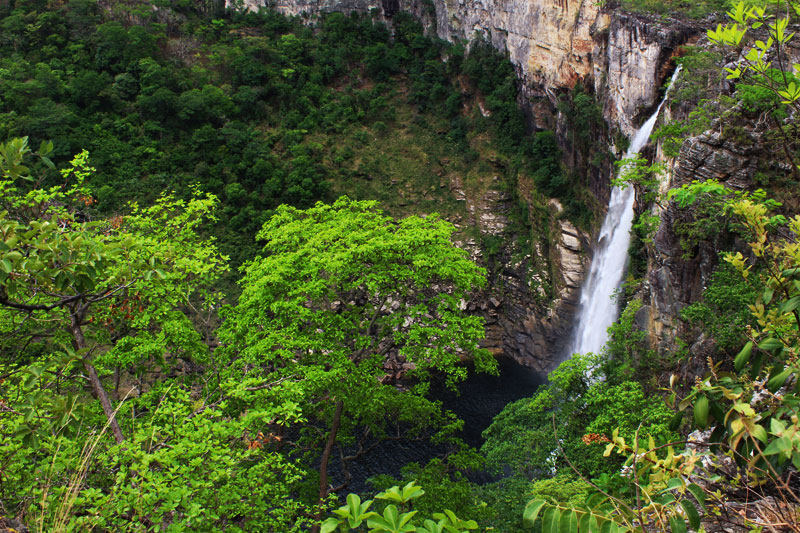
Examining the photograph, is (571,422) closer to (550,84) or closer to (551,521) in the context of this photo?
(551,521)

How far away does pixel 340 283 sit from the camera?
1088 cm

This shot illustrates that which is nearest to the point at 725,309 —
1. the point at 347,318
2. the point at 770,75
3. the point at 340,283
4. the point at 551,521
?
the point at 347,318

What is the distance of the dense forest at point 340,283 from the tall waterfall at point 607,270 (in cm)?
166

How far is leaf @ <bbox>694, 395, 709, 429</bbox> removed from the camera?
2.28 metres

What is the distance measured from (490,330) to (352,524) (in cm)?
2852

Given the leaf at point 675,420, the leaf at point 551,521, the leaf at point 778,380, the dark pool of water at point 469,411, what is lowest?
the dark pool of water at point 469,411

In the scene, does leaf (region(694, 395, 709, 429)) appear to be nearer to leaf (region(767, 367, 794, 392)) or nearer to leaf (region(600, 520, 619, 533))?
leaf (region(767, 367, 794, 392))

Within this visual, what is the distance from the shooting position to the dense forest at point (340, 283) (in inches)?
123

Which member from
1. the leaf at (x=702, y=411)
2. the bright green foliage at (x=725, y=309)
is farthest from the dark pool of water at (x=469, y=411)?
the leaf at (x=702, y=411)

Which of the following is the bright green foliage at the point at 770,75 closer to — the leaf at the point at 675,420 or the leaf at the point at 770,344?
the leaf at the point at 770,344

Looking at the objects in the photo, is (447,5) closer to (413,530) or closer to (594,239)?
(594,239)

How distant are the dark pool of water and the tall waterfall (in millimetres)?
3126

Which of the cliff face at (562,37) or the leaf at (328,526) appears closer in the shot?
the leaf at (328,526)

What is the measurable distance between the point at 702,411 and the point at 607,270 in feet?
71.6
